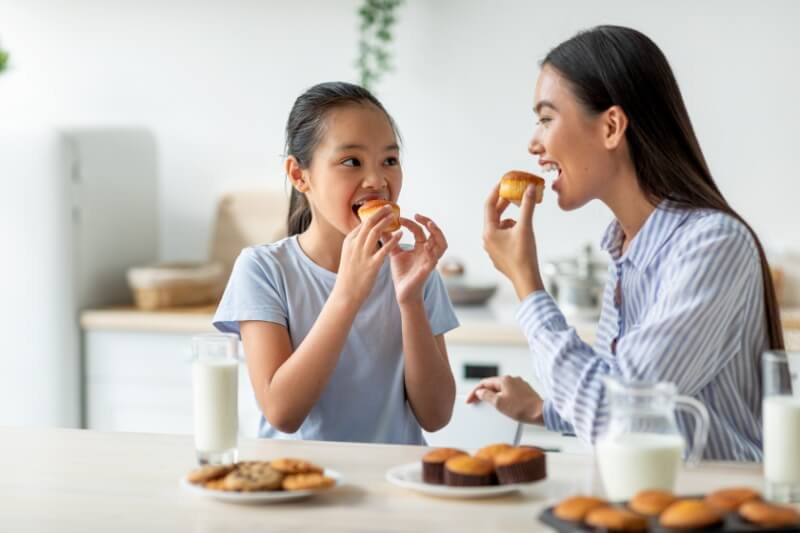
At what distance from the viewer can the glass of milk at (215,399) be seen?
4.52 feet

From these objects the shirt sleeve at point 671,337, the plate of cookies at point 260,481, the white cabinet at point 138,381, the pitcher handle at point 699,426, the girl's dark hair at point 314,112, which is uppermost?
the girl's dark hair at point 314,112

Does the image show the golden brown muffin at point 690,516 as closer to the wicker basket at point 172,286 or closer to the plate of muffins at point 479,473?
the plate of muffins at point 479,473

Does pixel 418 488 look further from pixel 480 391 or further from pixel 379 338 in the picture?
pixel 379 338

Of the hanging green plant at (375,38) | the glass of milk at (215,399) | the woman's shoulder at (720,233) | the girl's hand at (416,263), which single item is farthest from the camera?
the hanging green plant at (375,38)

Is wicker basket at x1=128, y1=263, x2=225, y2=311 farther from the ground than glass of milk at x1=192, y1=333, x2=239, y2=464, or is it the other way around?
wicker basket at x1=128, y1=263, x2=225, y2=311

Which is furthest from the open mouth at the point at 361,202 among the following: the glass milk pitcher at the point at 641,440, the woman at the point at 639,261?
the glass milk pitcher at the point at 641,440

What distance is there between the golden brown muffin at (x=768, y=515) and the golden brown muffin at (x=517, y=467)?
27 cm

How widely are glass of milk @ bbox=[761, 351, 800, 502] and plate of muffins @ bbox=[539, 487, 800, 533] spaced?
105mm

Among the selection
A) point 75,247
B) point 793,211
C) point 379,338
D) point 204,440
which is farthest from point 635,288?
point 75,247

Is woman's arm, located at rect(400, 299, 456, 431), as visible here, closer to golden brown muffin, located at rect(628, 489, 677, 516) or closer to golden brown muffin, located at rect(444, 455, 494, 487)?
golden brown muffin, located at rect(444, 455, 494, 487)

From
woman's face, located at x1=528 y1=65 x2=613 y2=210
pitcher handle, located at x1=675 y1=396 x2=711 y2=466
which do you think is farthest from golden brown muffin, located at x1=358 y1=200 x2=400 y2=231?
pitcher handle, located at x1=675 y1=396 x2=711 y2=466

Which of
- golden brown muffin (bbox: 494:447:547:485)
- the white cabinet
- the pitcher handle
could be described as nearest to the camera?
the pitcher handle

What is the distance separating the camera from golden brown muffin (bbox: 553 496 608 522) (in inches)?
41.3

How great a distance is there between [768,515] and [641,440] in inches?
7.0
